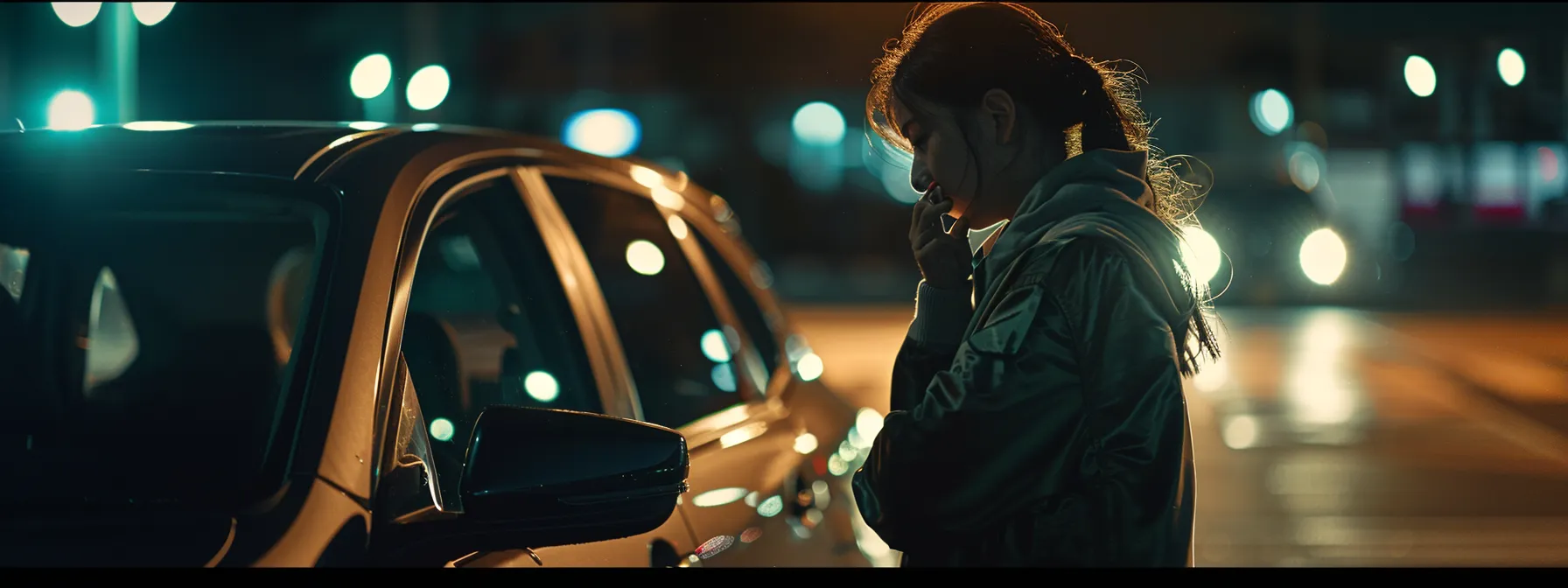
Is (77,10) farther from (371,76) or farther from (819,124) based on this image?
(819,124)

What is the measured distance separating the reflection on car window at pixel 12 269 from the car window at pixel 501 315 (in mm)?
727

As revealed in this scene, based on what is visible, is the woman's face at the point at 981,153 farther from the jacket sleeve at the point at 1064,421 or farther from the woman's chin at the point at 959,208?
the jacket sleeve at the point at 1064,421

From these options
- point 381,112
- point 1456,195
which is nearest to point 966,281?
point 381,112

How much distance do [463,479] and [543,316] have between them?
3.24ft

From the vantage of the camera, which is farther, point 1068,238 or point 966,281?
point 966,281

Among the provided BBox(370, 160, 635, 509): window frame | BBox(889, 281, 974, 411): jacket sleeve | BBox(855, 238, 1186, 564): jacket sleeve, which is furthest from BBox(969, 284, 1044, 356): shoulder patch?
BBox(370, 160, 635, 509): window frame

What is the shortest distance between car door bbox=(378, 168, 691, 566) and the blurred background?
23.8 inches

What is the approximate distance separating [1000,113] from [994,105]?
0.01 meters

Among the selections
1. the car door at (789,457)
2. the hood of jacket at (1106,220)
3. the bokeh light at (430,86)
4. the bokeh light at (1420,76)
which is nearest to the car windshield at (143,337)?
the car door at (789,457)

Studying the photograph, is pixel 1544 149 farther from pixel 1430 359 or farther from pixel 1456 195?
pixel 1430 359

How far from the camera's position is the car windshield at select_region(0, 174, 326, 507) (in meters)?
2.09

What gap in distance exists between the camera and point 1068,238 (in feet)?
6.02

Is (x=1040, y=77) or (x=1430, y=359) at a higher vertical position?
(x=1040, y=77)

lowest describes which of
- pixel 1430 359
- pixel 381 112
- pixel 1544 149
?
pixel 1430 359
